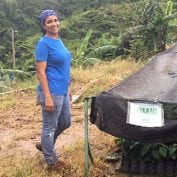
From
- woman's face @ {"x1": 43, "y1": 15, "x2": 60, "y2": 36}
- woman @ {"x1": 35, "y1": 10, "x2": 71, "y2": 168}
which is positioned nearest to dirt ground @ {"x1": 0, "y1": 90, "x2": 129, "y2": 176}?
woman @ {"x1": 35, "y1": 10, "x2": 71, "y2": 168}

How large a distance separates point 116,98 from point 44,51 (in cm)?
92

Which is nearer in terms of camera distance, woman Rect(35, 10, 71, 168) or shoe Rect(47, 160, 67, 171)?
woman Rect(35, 10, 71, 168)

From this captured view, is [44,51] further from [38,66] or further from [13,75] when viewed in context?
[13,75]

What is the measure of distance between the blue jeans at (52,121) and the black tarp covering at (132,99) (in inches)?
17.5

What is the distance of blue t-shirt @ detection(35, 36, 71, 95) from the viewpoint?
4.52m

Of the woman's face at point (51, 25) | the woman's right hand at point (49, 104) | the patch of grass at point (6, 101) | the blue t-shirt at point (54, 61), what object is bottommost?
the patch of grass at point (6, 101)

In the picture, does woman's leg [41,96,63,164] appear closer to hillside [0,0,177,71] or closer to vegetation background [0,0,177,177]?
vegetation background [0,0,177,177]

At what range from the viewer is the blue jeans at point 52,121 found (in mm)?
4633

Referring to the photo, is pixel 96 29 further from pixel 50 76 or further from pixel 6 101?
pixel 50 76

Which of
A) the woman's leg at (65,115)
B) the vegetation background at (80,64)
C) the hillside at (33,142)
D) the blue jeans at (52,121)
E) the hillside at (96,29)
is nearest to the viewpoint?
the blue jeans at (52,121)

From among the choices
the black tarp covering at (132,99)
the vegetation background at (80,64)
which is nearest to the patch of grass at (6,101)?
Result: the vegetation background at (80,64)

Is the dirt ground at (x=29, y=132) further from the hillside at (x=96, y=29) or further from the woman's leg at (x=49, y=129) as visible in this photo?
the hillside at (x=96, y=29)

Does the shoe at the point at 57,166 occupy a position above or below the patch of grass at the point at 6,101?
above

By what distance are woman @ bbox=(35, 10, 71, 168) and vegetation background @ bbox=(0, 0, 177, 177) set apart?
0.49 metres
